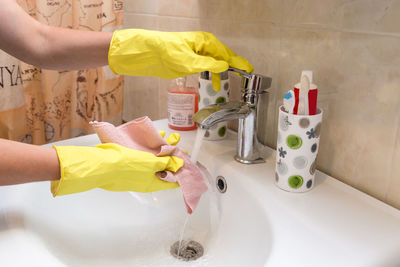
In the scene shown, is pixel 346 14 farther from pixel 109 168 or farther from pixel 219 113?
pixel 109 168

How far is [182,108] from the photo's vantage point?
91 cm

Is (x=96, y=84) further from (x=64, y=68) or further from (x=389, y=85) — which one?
(x=389, y=85)

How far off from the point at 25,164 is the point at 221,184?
1.20 ft

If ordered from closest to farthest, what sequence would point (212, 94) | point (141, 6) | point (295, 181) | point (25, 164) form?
point (25, 164)
point (295, 181)
point (212, 94)
point (141, 6)

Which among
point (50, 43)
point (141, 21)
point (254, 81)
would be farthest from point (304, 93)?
point (141, 21)

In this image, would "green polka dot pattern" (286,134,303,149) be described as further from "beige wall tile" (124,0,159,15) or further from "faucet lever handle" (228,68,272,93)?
"beige wall tile" (124,0,159,15)

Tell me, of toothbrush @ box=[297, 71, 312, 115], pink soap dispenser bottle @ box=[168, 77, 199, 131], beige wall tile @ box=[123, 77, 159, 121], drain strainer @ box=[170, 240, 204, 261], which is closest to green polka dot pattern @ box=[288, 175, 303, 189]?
toothbrush @ box=[297, 71, 312, 115]

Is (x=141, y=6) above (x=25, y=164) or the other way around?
above

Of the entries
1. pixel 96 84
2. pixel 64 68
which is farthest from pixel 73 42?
pixel 96 84

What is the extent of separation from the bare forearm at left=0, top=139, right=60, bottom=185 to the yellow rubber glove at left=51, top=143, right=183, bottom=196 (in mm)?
15

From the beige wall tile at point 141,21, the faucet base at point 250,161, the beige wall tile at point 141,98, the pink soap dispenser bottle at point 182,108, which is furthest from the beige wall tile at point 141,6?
the faucet base at point 250,161

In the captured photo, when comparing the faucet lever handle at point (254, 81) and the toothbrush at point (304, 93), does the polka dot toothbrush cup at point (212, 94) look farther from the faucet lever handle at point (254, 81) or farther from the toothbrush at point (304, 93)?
the toothbrush at point (304, 93)

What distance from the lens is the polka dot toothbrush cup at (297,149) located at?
595 millimetres

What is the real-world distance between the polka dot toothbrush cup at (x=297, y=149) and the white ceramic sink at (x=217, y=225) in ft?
0.07
